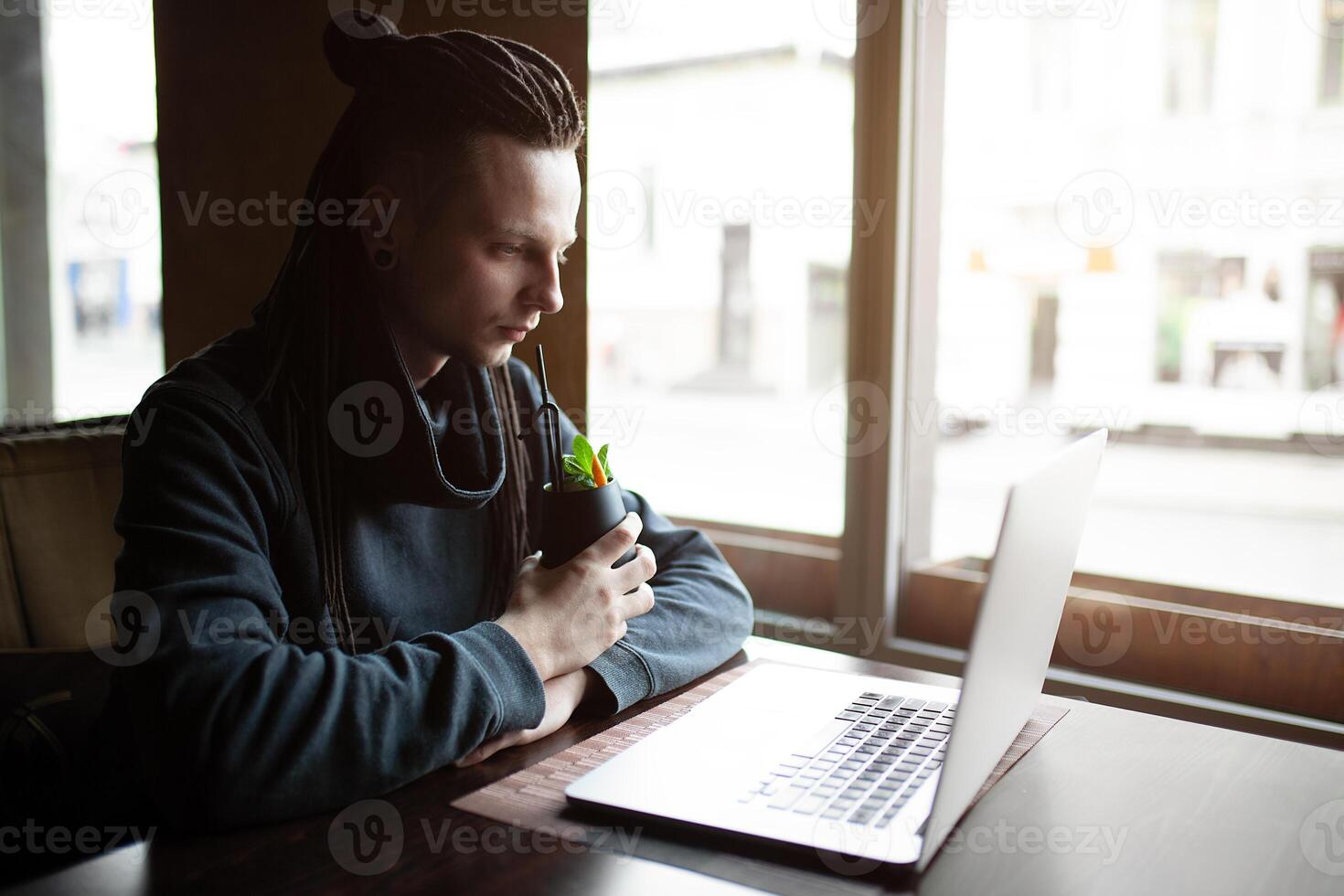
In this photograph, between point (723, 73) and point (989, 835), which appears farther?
point (723, 73)

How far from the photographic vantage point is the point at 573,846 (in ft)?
2.43

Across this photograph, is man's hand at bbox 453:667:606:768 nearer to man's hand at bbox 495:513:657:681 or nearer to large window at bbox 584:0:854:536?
man's hand at bbox 495:513:657:681

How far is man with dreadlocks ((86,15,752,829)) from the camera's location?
838mm

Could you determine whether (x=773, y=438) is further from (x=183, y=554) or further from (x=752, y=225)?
(x=183, y=554)

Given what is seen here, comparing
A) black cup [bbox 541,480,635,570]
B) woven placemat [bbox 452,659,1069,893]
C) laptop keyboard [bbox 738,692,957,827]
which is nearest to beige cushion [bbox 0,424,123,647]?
black cup [bbox 541,480,635,570]

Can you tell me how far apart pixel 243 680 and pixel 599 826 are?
12.5 inches

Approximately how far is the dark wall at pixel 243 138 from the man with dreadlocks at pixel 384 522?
434mm

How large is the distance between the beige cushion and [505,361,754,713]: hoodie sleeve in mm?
603

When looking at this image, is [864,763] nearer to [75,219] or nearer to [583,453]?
[583,453]

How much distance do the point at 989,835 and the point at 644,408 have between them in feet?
5.30

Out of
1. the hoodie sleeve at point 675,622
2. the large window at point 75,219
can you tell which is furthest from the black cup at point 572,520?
the large window at point 75,219

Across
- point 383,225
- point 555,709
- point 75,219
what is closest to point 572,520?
point 555,709

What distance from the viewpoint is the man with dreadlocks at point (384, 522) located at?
33.0 inches

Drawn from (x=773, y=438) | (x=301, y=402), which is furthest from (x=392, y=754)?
(x=773, y=438)
